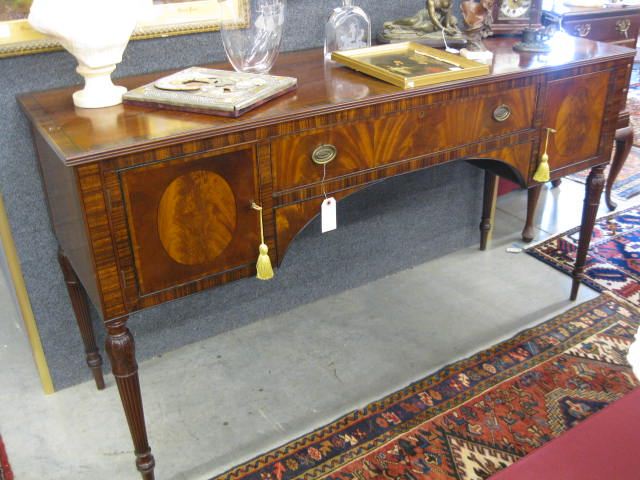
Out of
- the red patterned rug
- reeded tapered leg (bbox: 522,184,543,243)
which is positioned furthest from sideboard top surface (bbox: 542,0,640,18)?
the red patterned rug

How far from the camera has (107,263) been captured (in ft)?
4.10

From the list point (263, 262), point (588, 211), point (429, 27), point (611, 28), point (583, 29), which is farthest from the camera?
point (611, 28)

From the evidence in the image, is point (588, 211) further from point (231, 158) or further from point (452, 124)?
point (231, 158)

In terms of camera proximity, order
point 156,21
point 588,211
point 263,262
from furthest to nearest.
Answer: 1. point 588,211
2. point 156,21
3. point 263,262

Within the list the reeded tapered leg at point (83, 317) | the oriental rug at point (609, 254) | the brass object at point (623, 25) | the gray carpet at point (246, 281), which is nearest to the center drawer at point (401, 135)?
the gray carpet at point (246, 281)

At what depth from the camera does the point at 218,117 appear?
52.1 inches

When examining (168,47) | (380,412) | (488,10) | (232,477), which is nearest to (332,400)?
(380,412)

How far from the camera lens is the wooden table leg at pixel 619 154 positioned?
8.68 ft

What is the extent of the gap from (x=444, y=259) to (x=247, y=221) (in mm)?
1290

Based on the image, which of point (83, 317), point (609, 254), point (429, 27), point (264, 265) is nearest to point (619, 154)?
point (609, 254)

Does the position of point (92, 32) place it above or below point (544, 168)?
above

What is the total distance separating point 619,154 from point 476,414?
1527 mm

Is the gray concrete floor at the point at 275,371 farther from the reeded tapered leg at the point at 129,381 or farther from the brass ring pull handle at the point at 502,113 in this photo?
the brass ring pull handle at the point at 502,113

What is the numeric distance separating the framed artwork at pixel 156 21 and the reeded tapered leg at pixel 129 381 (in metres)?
0.67
